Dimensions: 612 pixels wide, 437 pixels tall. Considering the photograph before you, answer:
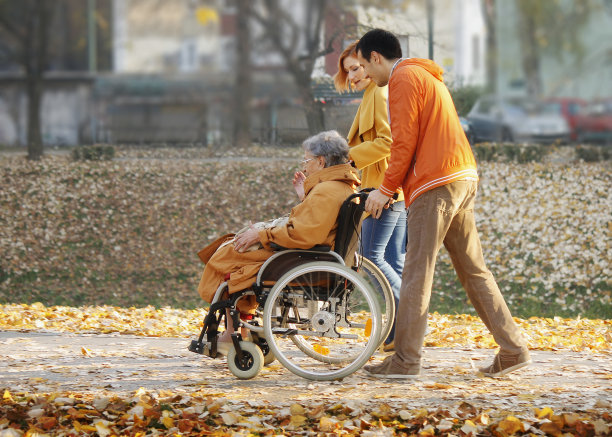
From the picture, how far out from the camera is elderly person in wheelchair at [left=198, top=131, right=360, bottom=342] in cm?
420

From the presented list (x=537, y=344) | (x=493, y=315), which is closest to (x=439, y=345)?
(x=537, y=344)

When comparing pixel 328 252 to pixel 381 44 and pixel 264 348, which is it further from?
pixel 381 44

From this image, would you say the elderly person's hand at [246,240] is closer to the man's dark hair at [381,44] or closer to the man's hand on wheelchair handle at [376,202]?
the man's hand on wheelchair handle at [376,202]

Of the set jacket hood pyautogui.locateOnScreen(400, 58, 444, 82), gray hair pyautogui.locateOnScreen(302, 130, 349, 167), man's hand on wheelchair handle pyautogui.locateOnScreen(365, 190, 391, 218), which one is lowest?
man's hand on wheelchair handle pyautogui.locateOnScreen(365, 190, 391, 218)

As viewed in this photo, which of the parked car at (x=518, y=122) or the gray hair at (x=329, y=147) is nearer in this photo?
the gray hair at (x=329, y=147)

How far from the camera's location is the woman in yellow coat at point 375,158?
15.4 feet

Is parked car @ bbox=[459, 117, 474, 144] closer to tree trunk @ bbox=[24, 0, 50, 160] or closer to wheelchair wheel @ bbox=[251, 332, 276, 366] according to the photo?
tree trunk @ bbox=[24, 0, 50, 160]

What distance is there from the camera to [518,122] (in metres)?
12.4

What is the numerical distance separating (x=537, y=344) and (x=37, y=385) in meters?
3.07

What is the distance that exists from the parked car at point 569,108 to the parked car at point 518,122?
0.06m

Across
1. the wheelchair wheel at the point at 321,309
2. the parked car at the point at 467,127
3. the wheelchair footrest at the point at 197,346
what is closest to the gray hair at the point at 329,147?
the wheelchair wheel at the point at 321,309

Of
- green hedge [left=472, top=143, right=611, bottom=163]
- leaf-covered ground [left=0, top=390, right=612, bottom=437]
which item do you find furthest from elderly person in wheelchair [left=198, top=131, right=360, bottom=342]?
green hedge [left=472, top=143, right=611, bottom=163]

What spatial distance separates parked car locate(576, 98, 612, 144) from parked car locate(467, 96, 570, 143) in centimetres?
23

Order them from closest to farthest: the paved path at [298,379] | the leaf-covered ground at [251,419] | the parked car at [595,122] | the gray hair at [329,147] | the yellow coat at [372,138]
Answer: the leaf-covered ground at [251,419] < the paved path at [298,379] < the gray hair at [329,147] < the yellow coat at [372,138] < the parked car at [595,122]
